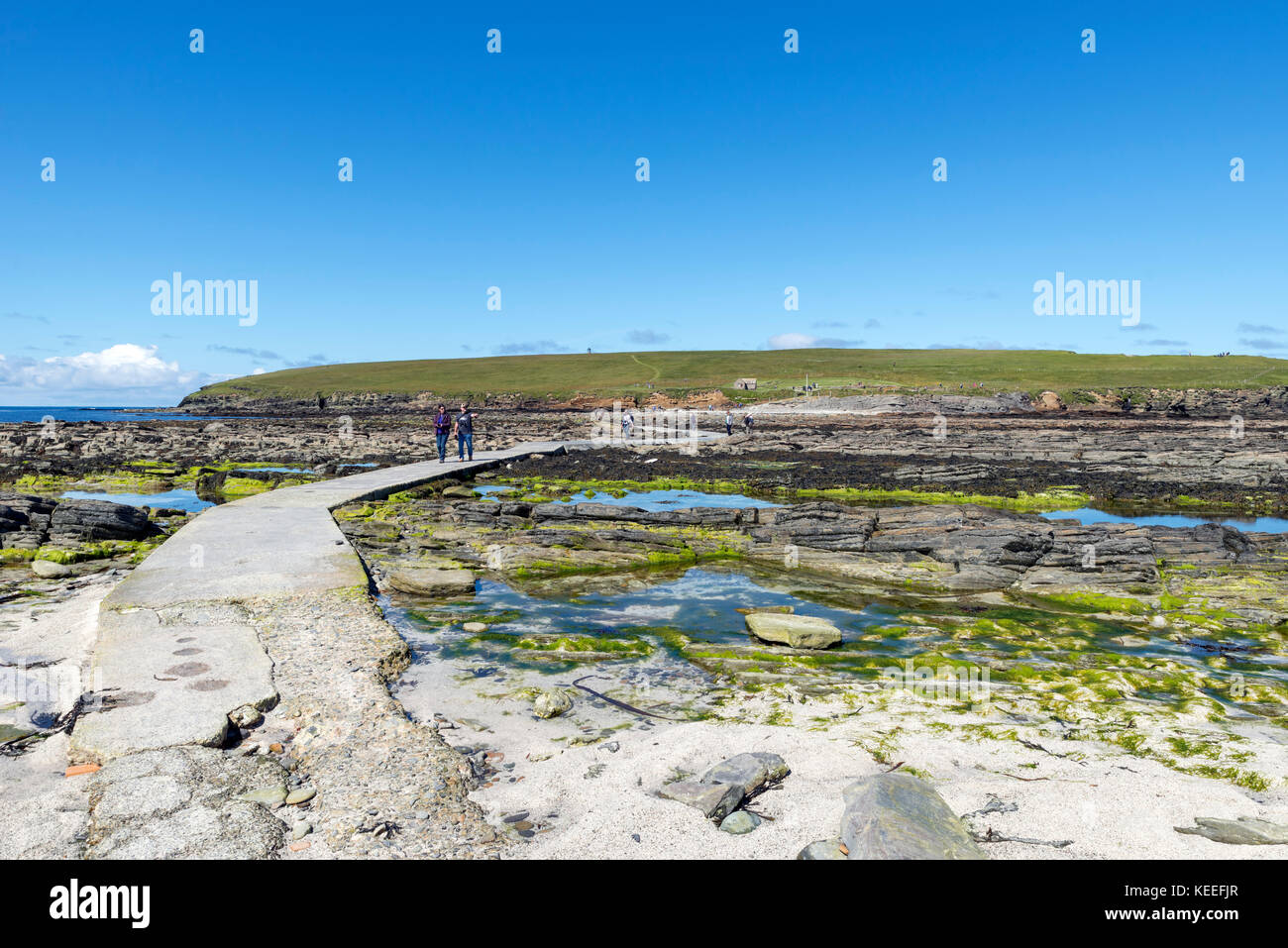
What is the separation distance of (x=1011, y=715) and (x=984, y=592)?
5.61 metres

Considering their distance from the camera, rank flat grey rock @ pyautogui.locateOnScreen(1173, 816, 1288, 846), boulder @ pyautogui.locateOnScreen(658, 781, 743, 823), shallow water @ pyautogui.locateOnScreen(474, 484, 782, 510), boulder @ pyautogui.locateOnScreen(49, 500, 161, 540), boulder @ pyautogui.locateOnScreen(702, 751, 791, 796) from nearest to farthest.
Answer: flat grey rock @ pyautogui.locateOnScreen(1173, 816, 1288, 846), boulder @ pyautogui.locateOnScreen(658, 781, 743, 823), boulder @ pyautogui.locateOnScreen(702, 751, 791, 796), boulder @ pyautogui.locateOnScreen(49, 500, 161, 540), shallow water @ pyautogui.locateOnScreen(474, 484, 782, 510)

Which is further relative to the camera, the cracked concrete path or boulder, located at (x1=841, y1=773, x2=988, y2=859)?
the cracked concrete path

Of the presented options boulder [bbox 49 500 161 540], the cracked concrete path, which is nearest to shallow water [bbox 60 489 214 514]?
boulder [bbox 49 500 161 540]

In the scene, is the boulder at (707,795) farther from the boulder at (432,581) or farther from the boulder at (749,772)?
the boulder at (432,581)

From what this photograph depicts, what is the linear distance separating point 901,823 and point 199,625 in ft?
A: 23.5

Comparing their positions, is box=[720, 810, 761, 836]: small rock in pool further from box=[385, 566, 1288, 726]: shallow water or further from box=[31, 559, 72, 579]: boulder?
box=[31, 559, 72, 579]: boulder

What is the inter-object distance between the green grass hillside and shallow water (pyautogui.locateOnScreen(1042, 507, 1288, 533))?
65.5 meters

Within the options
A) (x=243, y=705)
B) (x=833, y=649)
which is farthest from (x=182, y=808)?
(x=833, y=649)

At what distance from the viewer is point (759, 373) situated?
12350cm

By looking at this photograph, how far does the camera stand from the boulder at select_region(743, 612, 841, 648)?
8.96 meters

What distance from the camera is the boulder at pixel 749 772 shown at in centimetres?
484

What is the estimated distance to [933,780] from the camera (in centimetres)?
518

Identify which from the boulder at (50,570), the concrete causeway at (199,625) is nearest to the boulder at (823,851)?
the concrete causeway at (199,625)
